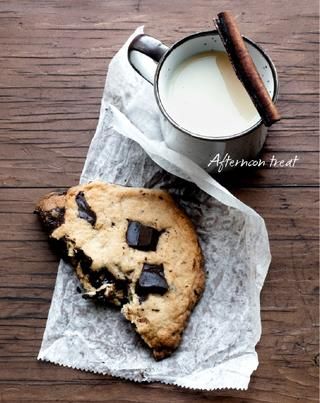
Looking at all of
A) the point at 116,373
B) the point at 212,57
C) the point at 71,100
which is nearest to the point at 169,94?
the point at 212,57

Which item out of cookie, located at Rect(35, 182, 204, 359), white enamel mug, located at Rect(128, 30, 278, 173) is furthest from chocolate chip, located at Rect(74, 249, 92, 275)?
white enamel mug, located at Rect(128, 30, 278, 173)

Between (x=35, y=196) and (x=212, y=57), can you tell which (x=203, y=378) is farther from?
(x=212, y=57)

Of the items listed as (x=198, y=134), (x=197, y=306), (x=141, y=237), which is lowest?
(x=197, y=306)

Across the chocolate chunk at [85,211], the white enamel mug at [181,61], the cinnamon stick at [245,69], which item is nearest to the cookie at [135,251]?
the chocolate chunk at [85,211]

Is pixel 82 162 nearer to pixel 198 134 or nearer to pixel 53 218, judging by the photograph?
pixel 53 218

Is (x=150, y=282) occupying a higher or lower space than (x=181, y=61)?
lower

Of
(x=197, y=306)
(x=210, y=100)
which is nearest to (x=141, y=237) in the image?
(x=197, y=306)

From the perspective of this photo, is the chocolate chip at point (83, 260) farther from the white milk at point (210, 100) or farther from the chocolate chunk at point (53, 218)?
the white milk at point (210, 100)

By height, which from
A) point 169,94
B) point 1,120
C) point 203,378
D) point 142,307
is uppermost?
point 169,94
